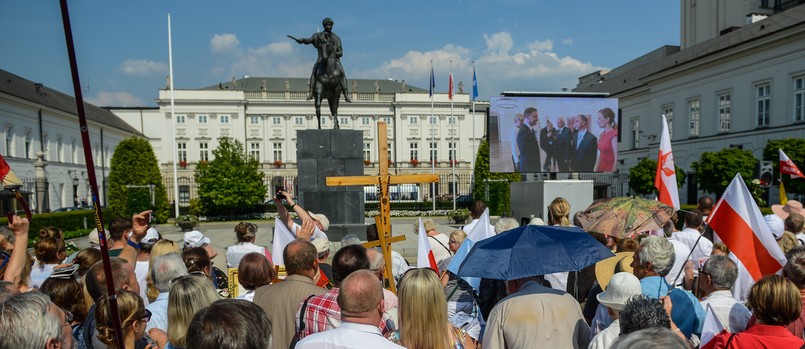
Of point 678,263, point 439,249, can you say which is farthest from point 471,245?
point 678,263

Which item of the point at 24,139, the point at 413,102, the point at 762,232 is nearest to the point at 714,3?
the point at 413,102

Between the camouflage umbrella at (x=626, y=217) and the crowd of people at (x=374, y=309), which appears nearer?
the crowd of people at (x=374, y=309)

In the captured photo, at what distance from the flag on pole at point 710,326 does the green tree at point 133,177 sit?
3055cm

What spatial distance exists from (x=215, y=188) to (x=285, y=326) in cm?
3237

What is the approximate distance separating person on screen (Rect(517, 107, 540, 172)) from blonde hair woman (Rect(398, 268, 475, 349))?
50.2 ft

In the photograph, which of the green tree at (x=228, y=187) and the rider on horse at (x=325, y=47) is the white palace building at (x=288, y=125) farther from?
the rider on horse at (x=325, y=47)

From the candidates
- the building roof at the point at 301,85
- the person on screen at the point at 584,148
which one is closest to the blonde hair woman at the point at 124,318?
the person on screen at the point at 584,148

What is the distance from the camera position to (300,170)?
1300cm

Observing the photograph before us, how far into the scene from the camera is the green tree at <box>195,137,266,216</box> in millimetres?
34031

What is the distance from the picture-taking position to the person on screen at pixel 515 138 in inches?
691

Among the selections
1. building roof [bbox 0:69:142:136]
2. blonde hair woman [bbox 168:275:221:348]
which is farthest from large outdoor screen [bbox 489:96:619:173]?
building roof [bbox 0:69:142:136]

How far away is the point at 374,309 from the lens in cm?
273

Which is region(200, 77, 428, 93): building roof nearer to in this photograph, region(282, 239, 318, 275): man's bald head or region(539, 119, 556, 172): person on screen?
region(539, 119, 556, 172): person on screen

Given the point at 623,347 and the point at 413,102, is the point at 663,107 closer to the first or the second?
the point at 413,102
